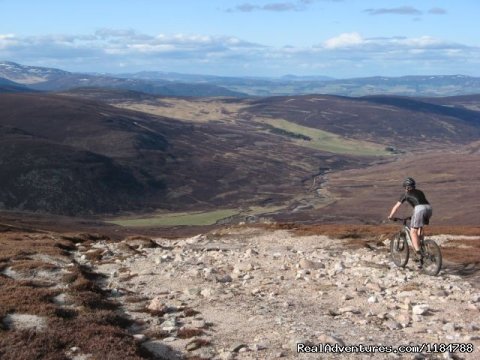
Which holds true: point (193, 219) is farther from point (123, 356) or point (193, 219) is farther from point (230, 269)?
point (123, 356)

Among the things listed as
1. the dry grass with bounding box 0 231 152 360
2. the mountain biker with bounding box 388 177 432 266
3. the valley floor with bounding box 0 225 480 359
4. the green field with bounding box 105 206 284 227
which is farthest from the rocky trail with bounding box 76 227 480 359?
the green field with bounding box 105 206 284 227

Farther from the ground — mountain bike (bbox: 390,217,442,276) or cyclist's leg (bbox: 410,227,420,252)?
cyclist's leg (bbox: 410,227,420,252)

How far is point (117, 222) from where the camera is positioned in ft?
513

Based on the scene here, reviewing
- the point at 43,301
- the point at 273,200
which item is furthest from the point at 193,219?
the point at 43,301

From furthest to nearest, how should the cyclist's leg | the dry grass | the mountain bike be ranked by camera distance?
the cyclist's leg < the mountain bike < the dry grass

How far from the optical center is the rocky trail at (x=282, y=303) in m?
13.7

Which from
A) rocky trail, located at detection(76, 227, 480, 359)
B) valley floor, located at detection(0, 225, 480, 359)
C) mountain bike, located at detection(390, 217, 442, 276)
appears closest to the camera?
valley floor, located at detection(0, 225, 480, 359)

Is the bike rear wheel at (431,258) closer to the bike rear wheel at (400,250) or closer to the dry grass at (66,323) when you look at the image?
the bike rear wheel at (400,250)

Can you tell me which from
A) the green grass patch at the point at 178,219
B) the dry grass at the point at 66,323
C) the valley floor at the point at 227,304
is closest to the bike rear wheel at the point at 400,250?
the valley floor at the point at 227,304

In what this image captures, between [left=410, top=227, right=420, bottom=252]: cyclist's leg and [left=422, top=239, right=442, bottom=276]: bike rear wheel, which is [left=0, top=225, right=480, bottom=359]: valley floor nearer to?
[left=422, top=239, right=442, bottom=276]: bike rear wheel

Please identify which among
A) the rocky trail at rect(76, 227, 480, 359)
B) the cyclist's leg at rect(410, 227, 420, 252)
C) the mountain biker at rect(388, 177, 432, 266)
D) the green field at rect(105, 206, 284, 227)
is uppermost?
the mountain biker at rect(388, 177, 432, 266)

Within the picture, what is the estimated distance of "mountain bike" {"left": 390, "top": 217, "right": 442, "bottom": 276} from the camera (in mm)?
21078

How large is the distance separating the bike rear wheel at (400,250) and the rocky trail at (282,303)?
1.39 ft

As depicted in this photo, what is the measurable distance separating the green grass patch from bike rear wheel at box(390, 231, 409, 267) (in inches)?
4911
